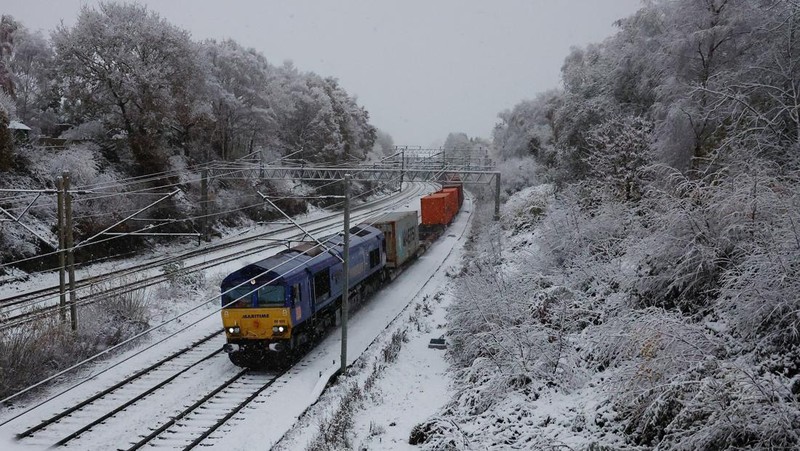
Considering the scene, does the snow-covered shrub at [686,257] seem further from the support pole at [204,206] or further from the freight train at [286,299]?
the support pole at [204,206]

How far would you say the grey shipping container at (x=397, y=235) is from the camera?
24688 millimetres

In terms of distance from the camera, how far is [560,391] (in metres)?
9.09

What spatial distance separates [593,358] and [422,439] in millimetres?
3461

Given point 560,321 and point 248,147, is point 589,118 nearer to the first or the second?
point 560,321

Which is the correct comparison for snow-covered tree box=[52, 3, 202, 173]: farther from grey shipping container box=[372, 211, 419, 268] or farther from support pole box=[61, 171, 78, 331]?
support pole box=[61, 171, 78, 331]

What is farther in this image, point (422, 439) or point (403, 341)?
point (403, 341)

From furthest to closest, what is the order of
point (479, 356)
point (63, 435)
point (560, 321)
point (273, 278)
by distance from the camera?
1. point (273, 278)
2. point (479, 356)
3. point (560, 321)
4. point (63, 435)

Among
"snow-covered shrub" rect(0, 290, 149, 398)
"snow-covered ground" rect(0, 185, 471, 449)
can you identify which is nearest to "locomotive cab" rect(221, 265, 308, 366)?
"snow-covered ground" rect(0, 185, 471, 449)

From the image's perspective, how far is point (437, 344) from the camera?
15.8 meters

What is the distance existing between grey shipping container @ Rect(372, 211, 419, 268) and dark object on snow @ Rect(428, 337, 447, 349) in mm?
9226

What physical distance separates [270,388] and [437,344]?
5.17 metres

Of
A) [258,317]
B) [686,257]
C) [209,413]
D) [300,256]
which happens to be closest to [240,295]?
[258,317]

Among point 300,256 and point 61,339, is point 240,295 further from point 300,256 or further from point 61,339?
point 61,339

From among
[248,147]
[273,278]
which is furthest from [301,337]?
[248,147]
